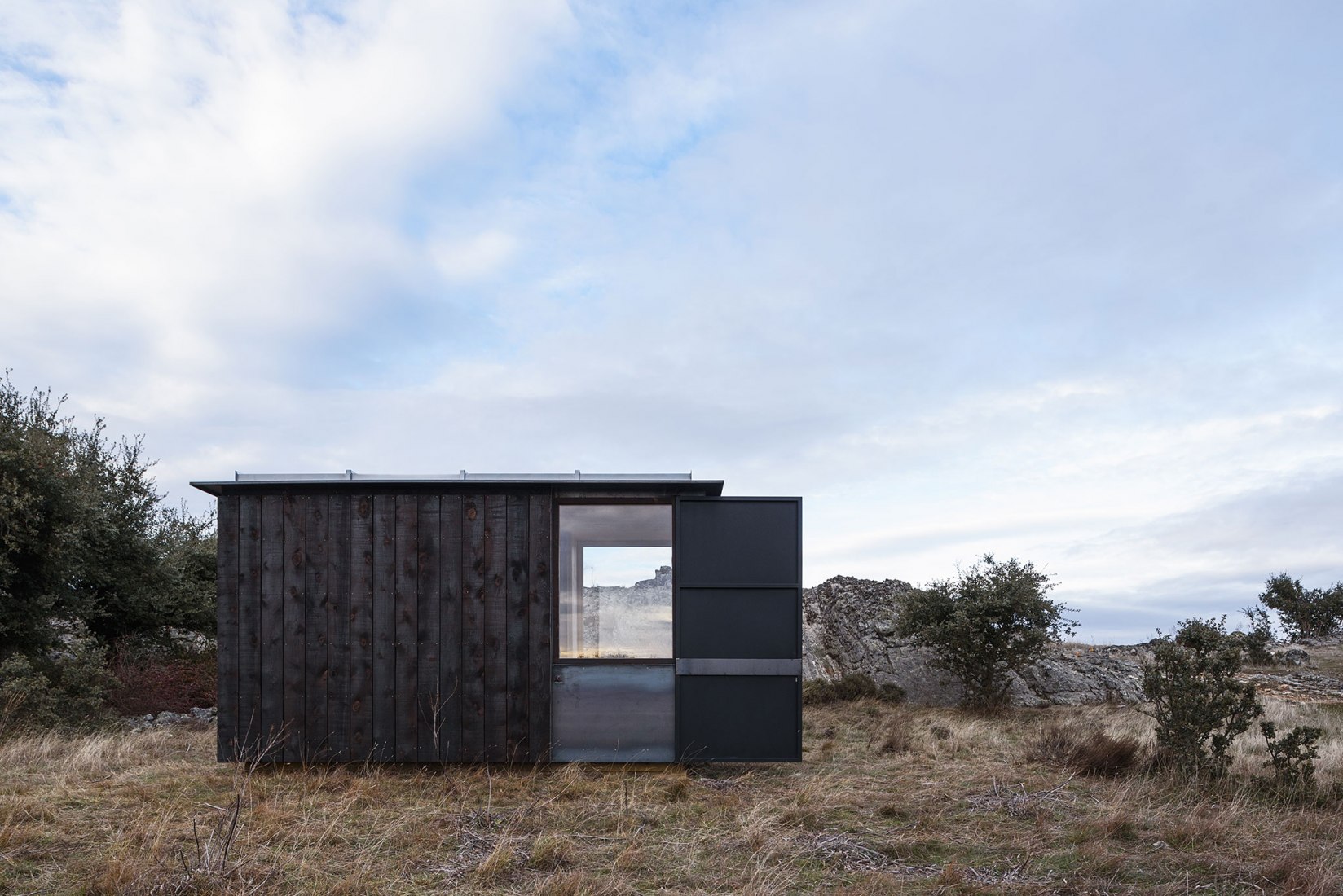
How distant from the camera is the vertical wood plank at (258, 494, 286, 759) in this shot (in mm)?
7695

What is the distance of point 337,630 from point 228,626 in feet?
3.21

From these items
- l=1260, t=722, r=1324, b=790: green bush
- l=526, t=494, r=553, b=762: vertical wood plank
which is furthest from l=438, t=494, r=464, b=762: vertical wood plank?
l=1260, t=722, r=1324, b=790: green bush

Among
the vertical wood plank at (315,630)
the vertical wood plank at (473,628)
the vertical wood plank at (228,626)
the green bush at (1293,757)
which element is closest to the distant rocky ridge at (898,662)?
the vertical wood plank at (473,628)

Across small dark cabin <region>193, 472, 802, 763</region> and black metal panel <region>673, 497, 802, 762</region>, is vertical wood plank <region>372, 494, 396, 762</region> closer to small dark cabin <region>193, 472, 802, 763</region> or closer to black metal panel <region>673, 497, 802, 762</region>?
small dark cabin <region>193, 472, 802, 763</region>

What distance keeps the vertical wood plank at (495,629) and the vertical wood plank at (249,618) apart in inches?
79.4

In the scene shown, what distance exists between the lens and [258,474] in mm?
7762

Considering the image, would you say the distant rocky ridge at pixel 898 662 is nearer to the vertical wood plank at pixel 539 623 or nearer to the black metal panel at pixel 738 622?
the black metal panel at pixel 738 622

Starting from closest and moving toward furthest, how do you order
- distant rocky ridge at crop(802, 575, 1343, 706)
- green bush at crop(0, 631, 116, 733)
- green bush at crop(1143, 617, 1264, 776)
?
green bush at crop(1143, 617, 1264, 776) < green bush at crop(0, 631, 116, 733) < distant rocky ridge at crop(802, 575, 1343, 706)

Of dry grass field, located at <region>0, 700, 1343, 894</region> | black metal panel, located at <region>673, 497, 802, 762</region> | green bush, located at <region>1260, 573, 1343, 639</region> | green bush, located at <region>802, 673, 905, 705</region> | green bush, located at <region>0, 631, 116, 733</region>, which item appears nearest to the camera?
dry grass field, located at <region>0, 700, 1343, 894</region>

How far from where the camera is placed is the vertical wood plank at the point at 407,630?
7637 millimetres

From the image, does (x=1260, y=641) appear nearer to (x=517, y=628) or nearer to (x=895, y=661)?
(x=895, y=661)

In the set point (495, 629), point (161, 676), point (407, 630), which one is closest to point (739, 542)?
point (495, 629)

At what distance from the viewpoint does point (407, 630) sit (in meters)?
7.70

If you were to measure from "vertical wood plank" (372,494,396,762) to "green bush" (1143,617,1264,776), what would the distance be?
6575 mm
